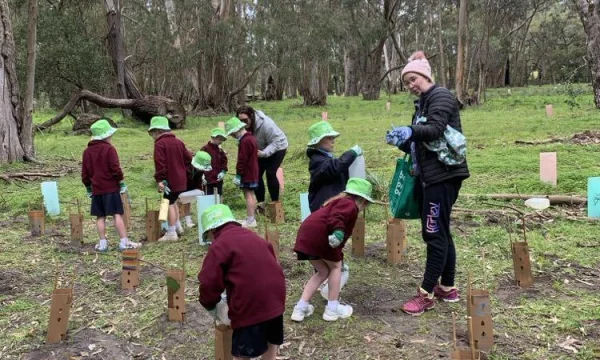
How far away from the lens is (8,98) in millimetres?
10672

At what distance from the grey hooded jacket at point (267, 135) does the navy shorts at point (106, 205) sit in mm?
1781

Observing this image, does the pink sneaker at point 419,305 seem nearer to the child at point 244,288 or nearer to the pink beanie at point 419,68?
the child at point 244,288

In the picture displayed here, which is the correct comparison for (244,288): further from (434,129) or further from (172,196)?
(172,196)

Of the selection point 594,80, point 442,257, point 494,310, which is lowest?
point 494,310

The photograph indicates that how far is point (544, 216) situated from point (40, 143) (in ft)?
45.8

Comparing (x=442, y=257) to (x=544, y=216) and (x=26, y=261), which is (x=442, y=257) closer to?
(x=544, y=216)

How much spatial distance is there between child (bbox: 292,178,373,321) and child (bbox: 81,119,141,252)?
260cm

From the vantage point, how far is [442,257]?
12.7 ft

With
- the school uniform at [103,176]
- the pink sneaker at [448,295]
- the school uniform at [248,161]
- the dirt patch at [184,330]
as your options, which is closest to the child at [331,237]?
the dirt patch at [184,330]

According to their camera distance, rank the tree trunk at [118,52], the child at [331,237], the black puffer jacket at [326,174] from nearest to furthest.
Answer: the child at [331,237], the black puffer jacket at [326,174], the tree trunk at [118,52]

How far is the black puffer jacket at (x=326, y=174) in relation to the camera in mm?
4254

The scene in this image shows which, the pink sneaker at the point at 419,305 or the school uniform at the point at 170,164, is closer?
the pink sneaker at the point at 419,305

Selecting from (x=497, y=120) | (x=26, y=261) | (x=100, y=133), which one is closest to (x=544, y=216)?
(x=100, y=133)

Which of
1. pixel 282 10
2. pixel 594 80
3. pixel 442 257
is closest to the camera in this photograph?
pixel 442 257
